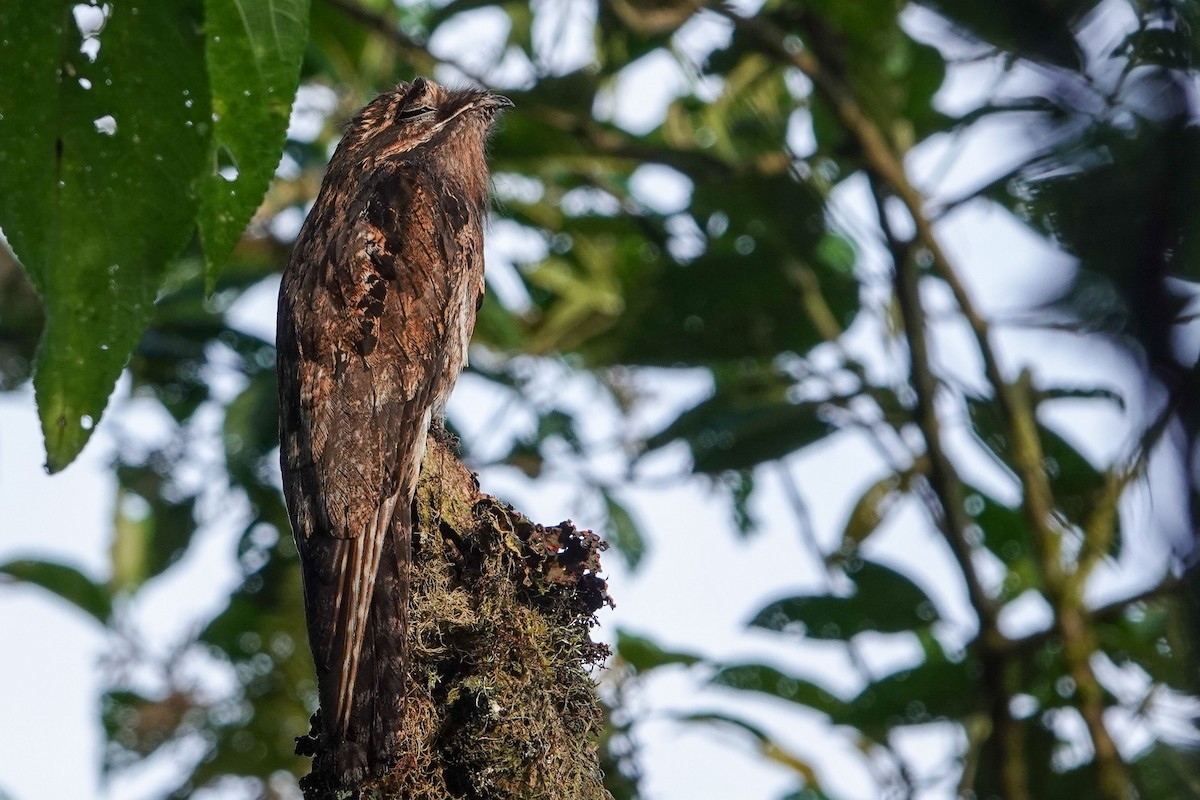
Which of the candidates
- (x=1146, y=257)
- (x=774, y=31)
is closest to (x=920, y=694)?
(x=774, y=31)

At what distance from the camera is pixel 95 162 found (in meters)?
1.88

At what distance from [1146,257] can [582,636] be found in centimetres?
207

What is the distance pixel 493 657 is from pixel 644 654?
2.23 m

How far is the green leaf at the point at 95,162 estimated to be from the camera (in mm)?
1864

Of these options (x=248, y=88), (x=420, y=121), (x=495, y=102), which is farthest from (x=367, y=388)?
(x=495, y=102)

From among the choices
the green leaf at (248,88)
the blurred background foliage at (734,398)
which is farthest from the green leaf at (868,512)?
the green leaf at (248,88)

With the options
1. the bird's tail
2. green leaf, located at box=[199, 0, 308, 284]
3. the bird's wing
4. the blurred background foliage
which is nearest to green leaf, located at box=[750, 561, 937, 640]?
the blurred background foliage

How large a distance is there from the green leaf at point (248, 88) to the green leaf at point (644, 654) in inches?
127

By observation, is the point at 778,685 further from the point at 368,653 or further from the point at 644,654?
the point at 368,653

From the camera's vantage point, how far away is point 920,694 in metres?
5.38

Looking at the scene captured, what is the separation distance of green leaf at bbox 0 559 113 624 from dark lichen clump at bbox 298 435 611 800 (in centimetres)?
365

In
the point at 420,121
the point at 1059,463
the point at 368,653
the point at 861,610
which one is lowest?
the point at 368,653

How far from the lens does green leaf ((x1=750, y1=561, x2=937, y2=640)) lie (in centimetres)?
537

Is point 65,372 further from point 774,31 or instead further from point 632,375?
point 632,375
